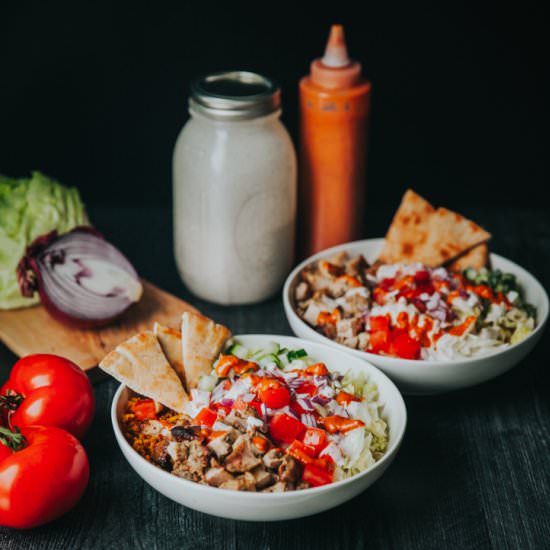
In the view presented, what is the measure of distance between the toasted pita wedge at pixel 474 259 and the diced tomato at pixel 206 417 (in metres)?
1.56

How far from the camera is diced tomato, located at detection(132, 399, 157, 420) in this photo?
9.50 ft

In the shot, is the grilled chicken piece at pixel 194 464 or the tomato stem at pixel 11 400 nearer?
the grilled chicken piece at pixel 194 464

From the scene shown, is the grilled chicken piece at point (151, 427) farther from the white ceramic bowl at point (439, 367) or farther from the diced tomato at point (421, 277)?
the diced tomato at point (421, 277)

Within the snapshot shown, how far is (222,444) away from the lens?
8.53 ft

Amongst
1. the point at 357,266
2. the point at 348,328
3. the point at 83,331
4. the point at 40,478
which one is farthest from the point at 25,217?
the point at 40,478

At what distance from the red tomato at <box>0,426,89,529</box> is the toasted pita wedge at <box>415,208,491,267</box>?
1867 mm

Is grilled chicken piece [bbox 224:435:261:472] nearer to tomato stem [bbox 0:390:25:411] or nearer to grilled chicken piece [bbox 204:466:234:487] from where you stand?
grilled chicken piece [bbox 204:466:234:487]

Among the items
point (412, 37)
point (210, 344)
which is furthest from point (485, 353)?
point (412, 37)

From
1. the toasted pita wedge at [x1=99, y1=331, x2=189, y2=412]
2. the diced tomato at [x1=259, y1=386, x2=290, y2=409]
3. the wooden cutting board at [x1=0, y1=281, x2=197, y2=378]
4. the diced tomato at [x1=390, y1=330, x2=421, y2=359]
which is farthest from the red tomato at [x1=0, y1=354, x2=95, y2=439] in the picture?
the diced tomato at [x1=390, y1=330, x2=421, y2=359]

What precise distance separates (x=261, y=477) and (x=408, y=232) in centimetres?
172

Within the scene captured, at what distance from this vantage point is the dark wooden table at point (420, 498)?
105 inches

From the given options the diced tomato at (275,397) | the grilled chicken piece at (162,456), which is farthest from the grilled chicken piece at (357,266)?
the grilled chicken piece at (162,456)

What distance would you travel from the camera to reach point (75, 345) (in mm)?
3635

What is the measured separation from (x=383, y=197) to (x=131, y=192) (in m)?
1.48
